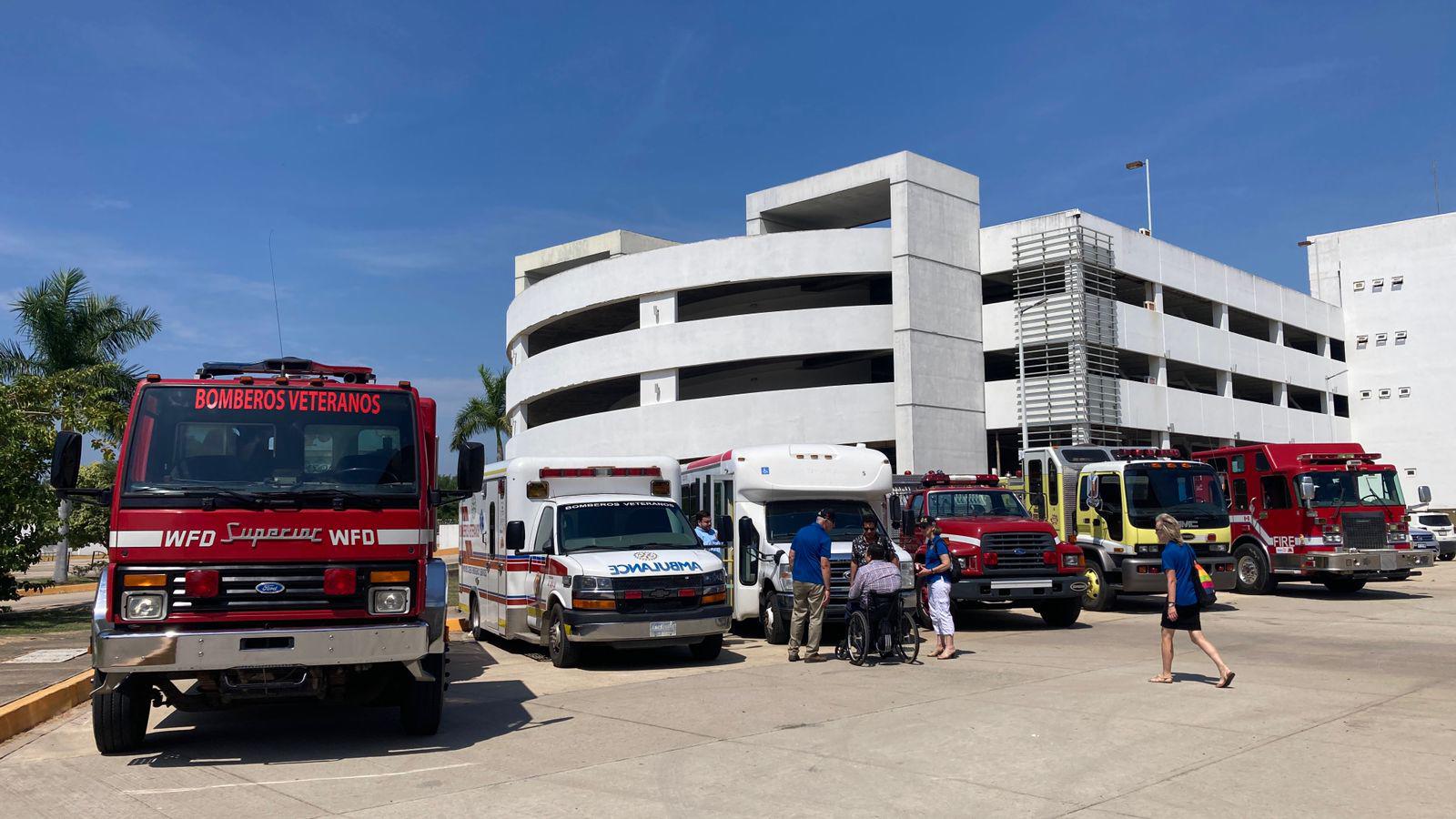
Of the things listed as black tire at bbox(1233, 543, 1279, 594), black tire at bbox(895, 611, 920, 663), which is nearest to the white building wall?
black tire at bbox(1233, 543, 1279, 594)

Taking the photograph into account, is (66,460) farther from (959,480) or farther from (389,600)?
(959,480)

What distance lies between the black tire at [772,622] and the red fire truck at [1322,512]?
32.6 feet

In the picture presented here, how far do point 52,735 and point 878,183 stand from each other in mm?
33809

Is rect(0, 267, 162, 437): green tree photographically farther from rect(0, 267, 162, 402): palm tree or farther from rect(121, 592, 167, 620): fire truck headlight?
rect(121, 592, 167, 620): fire truck headlight

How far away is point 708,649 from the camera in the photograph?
45.9 ft

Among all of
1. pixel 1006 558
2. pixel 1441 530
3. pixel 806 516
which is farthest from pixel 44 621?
pixel 1441 530

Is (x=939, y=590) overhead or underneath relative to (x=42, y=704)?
overhead

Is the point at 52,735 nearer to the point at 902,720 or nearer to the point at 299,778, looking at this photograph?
the point at 299,778

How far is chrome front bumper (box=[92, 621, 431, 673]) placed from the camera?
783 centimetres

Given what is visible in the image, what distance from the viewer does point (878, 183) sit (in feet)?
131

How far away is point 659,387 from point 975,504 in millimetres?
23877

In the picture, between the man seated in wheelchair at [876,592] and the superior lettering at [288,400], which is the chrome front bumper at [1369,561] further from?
the superior lettering at [288,400]

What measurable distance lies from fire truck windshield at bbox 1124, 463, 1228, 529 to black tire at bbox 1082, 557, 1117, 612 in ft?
3.82

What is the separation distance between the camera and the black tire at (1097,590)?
20.0m
